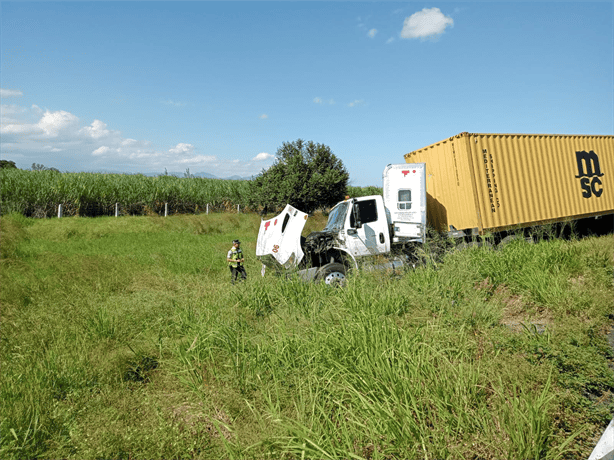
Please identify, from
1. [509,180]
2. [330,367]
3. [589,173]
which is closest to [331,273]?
[330,367]

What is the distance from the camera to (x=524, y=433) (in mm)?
2539

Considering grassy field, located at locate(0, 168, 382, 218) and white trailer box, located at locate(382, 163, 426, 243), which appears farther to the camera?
grassy field, located at locate(0, 168, 382, 218)

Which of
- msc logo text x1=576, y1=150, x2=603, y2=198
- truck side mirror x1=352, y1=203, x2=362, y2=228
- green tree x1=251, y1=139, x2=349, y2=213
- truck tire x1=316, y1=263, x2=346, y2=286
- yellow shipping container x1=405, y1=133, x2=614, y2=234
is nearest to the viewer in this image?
truck tire x1=316, y1=263, x2=346, y2=286

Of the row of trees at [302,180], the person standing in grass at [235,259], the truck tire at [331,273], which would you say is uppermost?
the row of trees at [302,180]

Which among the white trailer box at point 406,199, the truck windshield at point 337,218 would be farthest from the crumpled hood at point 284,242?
the white trailer box at point 406,199

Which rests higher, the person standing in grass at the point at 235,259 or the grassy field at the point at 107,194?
the grassy field at the point at 107,194

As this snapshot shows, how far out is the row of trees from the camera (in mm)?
25938

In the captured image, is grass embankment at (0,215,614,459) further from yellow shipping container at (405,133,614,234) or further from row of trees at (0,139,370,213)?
row of trees at (0,139,370,213)

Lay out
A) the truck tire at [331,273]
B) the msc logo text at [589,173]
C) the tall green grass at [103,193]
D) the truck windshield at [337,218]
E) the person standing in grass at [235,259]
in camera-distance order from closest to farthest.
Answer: the truck tire at [331,273], the truck windshield at [337,218], the person standing in grass at [235,259], the msc logo text at [589,173], the tall green grass at [103,193]

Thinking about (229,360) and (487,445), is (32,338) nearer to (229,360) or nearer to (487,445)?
(229,360)

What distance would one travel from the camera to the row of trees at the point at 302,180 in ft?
85.1

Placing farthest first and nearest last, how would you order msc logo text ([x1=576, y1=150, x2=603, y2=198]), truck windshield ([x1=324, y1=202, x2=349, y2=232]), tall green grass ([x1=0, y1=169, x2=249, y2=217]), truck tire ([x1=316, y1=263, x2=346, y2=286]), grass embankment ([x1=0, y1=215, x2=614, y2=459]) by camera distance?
tall green grass ([x1=0, y1=169, x2=249, y2=217]) → msc logo text ([x1=576, y1=150, x2=603, y2=198]) → truck windshield ([x1=324, y1=202, x2=349, y2=232]) → truck tire ([x1=316, y1=263, x2=346, y2=286]) → grass embankment ([x1=0, y1=215, x2=614, y2=459])

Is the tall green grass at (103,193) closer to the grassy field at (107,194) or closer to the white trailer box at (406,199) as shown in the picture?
the grassy field at (107,194)

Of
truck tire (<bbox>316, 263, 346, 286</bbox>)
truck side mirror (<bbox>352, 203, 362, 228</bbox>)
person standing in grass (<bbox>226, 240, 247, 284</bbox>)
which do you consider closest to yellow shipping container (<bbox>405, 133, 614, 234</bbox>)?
truck side mirror (<bbox>352, 203, 362, 228</bbox>)
